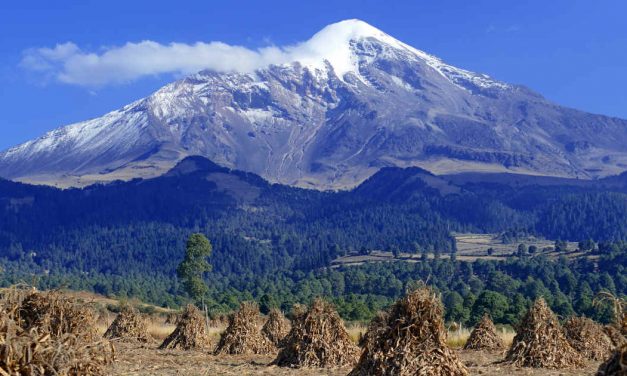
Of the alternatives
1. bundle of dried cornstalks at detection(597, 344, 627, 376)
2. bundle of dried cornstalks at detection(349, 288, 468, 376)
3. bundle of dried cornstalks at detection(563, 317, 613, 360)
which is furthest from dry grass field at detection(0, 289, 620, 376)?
bundle of dried cornstalks at detection(597, 344, 627, 376)

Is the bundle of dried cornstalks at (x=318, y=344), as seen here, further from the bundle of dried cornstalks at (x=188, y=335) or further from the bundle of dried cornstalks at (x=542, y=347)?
the bundle of dried cornstalks at (x=188, y=335)

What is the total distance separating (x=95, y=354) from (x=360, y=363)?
6.87 meters

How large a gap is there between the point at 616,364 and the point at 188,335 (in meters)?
20.3

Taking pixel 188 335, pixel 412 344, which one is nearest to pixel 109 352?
pixel 412 344

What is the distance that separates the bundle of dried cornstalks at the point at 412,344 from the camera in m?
14.0

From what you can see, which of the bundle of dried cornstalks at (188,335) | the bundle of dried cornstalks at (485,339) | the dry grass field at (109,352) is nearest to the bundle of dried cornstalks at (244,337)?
the dry grass field at (109,352)

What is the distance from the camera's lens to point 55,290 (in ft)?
47.3

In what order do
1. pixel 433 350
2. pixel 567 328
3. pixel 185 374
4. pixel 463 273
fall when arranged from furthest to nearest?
pixel 463 273 < pixel 567 328 < pixel 185 374 < pixel 433 350

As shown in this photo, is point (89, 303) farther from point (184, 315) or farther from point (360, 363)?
point (184, 315)

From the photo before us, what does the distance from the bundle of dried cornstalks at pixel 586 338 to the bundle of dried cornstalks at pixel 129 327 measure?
1512 centimetres

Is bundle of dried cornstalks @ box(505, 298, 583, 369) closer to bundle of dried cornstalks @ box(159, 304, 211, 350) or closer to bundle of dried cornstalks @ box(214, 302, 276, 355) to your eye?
bundle of dried cornstalks @ box(214, 302, 276, 355)

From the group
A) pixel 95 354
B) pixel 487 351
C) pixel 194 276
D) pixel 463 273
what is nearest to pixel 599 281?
pixel 463 273

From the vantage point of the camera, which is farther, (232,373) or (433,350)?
(232,373)

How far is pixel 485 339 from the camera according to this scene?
86.9 feet
